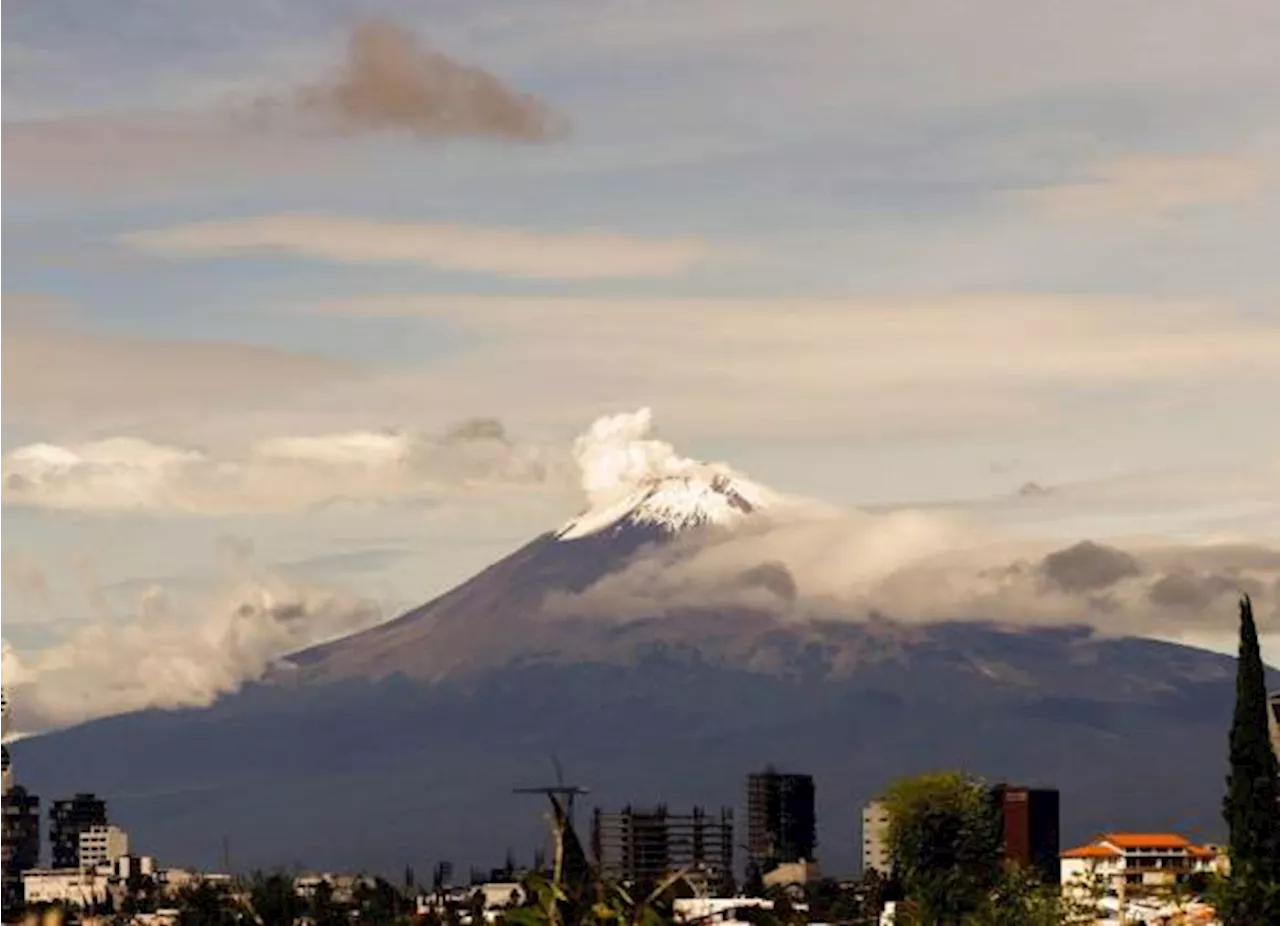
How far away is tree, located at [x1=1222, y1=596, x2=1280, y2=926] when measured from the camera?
158 metres

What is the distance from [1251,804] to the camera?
168125 millimetres

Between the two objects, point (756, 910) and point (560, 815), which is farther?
point (756, 910)

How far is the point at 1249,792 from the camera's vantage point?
16850 centimetres

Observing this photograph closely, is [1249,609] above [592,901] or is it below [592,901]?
above

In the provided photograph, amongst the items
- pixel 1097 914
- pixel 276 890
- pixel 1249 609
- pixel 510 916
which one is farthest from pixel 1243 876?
pixel 510 916

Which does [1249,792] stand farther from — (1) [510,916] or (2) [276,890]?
(1) [510,916]

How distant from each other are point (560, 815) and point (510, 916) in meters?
3.45

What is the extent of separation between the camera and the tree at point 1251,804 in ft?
520

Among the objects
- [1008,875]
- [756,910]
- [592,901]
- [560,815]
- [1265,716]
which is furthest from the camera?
[1008,875]

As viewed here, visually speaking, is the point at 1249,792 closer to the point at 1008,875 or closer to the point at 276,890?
the point at 1008,875

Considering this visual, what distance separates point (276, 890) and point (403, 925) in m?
85.0

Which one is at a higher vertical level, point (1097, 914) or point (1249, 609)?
point (1249, 609)

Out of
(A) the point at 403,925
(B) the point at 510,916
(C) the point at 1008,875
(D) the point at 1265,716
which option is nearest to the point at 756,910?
(A) the point at 403,925

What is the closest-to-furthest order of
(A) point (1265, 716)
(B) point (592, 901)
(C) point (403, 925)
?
(B) point (592, 901) < (C) point (403, 925) < (A) point (1265, 716)
